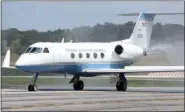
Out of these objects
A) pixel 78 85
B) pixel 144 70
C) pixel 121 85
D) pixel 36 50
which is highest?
pixel 36 50

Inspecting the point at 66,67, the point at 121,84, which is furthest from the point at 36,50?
the point at 121,84

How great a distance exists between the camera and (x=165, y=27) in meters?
39.7

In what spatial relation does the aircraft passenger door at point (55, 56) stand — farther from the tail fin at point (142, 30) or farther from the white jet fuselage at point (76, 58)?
the tail fin at point (142, 30)

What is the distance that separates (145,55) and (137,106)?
16.9 metres

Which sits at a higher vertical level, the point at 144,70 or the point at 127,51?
the point at 127,51

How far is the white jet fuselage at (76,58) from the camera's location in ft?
103

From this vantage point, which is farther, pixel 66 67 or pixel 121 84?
pixel 66 67

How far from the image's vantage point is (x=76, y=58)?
3362cm

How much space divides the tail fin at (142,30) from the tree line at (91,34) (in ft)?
5.73

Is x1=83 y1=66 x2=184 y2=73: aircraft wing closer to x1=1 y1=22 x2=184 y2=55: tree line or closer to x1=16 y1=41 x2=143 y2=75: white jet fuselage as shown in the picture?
x1=16 y1=41 x2=143 y2=75: white jet fuselage

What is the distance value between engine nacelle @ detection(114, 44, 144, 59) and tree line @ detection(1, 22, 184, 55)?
3.89m

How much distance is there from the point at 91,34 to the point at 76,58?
11537 millimetres

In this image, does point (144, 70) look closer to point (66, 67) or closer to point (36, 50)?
point (66, 67)

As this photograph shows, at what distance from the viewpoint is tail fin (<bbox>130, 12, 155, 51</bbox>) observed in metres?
36.4
